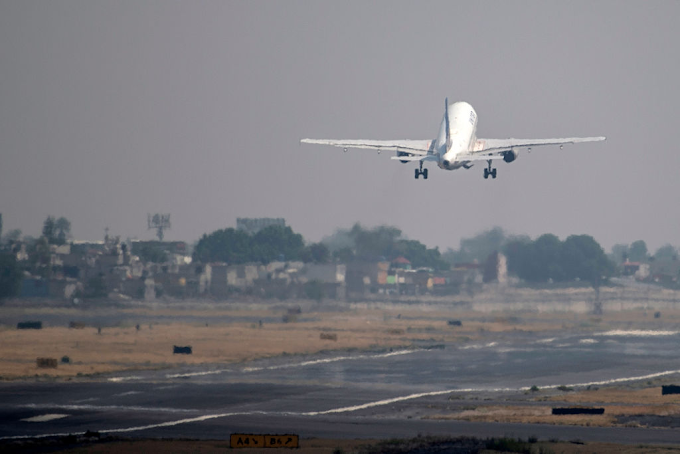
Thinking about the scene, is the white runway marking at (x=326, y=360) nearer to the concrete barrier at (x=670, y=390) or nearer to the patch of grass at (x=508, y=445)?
the concrete barrier at (x=670, y=390)

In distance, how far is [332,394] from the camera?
81.8 meters

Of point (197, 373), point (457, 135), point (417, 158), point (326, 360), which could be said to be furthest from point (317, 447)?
point (326, 360)

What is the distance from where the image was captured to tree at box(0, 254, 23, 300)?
187 meters

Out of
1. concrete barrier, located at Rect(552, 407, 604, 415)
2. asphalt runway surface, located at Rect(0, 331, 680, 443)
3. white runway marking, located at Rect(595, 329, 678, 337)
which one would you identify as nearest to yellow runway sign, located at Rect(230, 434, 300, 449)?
asphalt runway surface, located at Rect(0, 331, 680, 443)

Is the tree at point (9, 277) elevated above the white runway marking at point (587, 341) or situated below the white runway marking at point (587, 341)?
above

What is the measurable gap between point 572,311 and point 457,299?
20.3 meters

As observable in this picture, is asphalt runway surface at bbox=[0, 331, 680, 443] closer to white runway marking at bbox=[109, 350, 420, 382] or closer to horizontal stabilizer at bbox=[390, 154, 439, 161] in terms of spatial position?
white runway marking at bbox=[109, 350, 420, 382]

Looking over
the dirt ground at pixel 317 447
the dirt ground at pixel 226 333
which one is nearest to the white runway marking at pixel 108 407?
the dirt ground at pixel 317 447

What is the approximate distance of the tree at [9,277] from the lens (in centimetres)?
18675

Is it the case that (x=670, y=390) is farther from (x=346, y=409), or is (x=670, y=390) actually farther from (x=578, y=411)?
(x=346, y=409)

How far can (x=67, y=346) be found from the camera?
4557 inches

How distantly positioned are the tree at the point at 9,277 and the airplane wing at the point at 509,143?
11559 cm

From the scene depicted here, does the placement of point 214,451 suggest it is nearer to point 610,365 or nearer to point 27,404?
point 27,404

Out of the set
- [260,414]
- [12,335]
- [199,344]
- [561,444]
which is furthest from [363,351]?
[561,444]
